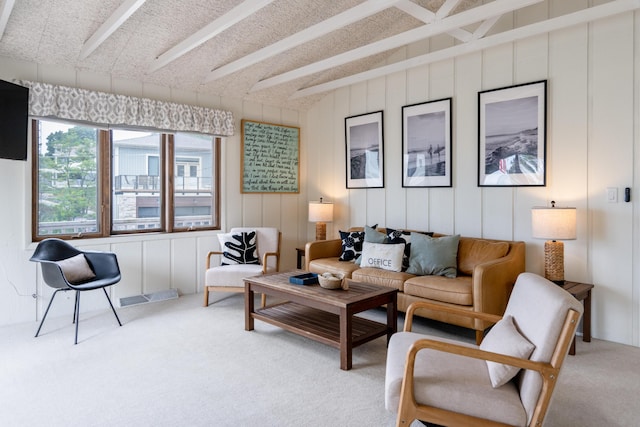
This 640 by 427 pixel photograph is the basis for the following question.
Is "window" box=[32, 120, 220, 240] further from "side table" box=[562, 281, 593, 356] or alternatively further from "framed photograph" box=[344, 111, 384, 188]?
"side table" box=[562, 281, 593, 356]

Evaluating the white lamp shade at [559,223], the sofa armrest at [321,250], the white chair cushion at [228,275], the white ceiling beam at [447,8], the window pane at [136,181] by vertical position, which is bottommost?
the white chair cushion at [228,275]

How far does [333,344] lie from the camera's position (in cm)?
294

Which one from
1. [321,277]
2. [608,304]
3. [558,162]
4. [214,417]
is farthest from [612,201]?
[214,417]

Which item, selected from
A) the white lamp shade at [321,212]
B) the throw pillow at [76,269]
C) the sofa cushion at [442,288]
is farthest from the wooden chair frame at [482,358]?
the white lamp shade at [321,212]

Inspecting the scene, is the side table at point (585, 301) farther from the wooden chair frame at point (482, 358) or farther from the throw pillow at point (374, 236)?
the wooden chair frame at point (482, 358)

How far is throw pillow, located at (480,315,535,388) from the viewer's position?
1758 millimetres

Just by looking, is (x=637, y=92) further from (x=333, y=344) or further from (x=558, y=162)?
(x=333, y=344)

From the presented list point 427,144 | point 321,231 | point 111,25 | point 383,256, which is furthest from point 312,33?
point 321,231

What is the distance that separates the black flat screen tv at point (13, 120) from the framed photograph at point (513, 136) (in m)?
4.19

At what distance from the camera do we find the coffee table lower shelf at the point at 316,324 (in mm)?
3059

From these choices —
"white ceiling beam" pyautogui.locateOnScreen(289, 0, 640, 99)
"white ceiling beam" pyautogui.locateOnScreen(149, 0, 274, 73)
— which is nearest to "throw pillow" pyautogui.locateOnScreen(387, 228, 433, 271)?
"white ceiling beam" pyautogui.locateOnScreen(289, 0, 640, 99)

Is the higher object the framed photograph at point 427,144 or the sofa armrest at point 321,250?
the framed photograph at point 427,144

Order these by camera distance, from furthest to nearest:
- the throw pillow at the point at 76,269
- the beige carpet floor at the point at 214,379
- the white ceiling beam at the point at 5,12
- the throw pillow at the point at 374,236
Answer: the throw pillow at the point at 374,236 → the throw pillow at the point at 76,269 → the white ceiling beam at the point at 5,12 → the beige carpet floor at the point at 214,379

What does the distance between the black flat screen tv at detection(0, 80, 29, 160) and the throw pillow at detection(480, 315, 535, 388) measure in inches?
147
